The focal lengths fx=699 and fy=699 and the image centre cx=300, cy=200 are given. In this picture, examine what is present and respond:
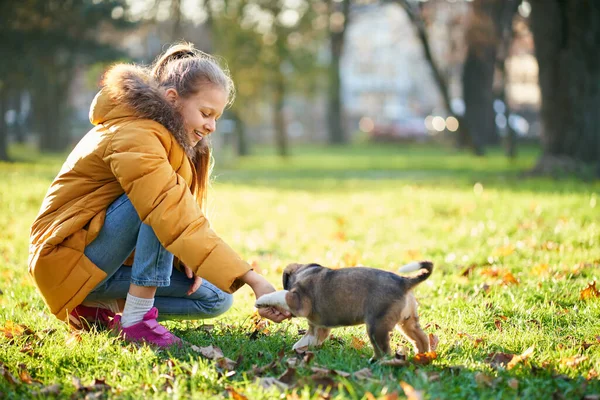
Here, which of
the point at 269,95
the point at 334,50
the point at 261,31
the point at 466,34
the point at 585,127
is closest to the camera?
the point at 585,127

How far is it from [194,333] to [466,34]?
2116 centimetres

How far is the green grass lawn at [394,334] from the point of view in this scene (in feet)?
10.8

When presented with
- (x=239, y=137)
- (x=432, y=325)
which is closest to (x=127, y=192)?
(x=432, y=325)

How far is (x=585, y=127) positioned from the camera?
47.1 feet

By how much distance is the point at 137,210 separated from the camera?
3.74m

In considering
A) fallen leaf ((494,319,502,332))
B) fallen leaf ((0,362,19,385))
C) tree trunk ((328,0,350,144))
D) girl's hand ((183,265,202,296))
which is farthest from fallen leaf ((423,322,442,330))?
tree trunk ((328,0,350,144))

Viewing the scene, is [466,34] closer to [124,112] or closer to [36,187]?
[36,187]

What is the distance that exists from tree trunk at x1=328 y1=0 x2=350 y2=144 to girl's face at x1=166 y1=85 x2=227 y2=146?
27135 millimetres

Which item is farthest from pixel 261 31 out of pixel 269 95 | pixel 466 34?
pixel 466 34

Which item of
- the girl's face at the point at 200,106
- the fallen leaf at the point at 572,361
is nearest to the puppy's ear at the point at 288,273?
the girl's face at the point at 200,106

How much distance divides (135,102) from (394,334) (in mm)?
2029

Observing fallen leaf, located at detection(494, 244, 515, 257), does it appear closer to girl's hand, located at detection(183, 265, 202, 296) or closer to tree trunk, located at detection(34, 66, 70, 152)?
girl's hand, located at detection(183, 265, 202, 296)

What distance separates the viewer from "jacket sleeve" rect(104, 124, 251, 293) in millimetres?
3643

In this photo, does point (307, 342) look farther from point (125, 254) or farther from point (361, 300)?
point (125, 254)
